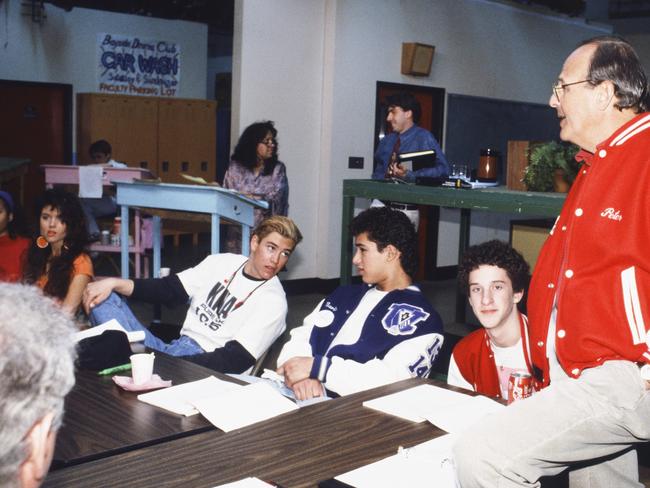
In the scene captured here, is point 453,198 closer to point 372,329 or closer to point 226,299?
point 226,299

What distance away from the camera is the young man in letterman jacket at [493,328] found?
2322 mm

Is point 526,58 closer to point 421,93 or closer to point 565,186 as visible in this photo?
point 421,93

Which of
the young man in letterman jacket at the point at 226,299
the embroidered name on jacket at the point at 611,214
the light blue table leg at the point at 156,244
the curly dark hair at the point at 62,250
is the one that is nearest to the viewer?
the embroidered name on jacket at the point at 611,214

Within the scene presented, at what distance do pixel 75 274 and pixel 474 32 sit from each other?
212 inches

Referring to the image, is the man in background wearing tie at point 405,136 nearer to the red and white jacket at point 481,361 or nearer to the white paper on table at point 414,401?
the red and white jacket at point 481,361

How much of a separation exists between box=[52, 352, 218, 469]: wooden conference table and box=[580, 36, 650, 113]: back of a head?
1106mm

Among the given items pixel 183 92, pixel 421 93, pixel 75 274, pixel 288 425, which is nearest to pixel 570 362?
pixel 288 425

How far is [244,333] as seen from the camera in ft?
8.82

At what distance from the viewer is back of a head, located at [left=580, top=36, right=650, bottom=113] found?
1.64 meters

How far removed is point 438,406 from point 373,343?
2.17 ft

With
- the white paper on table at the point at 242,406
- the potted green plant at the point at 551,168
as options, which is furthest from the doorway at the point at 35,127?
the white paper on table at the point at 242,406

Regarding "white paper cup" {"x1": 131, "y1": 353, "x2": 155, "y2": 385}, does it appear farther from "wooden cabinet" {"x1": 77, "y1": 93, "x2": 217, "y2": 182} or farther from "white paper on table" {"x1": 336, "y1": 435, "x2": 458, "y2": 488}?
"wooden cabinet" {"x1": 77, "y1": 93, "x2": 217, "y2": 182}

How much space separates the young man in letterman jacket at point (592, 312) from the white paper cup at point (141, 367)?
80 cm

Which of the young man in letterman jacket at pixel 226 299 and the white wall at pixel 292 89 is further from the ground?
the white wall at pixel 292 89
